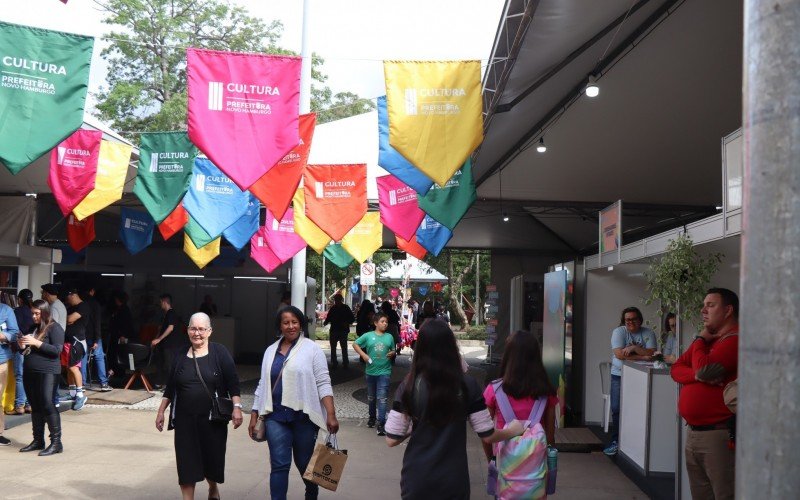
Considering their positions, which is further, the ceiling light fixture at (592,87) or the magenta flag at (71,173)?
the magenta flag at (71,173)

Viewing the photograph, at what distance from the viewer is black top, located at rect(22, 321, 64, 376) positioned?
890 centimetres

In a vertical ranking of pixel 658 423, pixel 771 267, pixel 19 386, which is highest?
pixel 771 267

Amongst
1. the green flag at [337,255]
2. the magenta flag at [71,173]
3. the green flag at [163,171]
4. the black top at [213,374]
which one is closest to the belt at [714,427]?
the black top at [213,374]

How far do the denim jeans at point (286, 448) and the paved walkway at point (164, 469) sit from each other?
1570 mm

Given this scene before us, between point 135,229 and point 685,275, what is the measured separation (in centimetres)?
1164

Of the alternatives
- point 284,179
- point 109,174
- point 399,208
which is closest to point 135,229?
point 109,174

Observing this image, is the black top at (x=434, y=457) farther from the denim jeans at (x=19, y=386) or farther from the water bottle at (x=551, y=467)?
the denim jeans at (x=19, y=386)

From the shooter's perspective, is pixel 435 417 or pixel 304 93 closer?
pixel 435 417

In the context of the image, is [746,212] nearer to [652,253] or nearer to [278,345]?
[278,345]

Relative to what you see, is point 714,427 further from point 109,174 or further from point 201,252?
point 201,252

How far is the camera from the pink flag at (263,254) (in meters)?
15.0

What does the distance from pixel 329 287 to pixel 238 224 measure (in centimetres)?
4387

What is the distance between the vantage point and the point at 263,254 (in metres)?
15.3

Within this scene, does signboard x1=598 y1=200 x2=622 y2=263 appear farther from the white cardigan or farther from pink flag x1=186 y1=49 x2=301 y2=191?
the white cardigan
